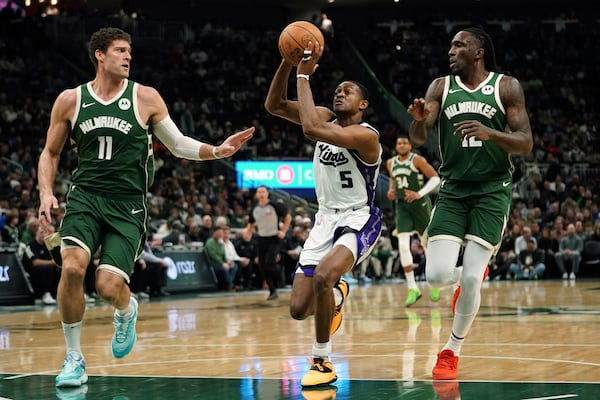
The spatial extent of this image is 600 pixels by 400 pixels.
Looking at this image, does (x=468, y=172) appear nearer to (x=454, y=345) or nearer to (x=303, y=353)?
(x=454, y=345)

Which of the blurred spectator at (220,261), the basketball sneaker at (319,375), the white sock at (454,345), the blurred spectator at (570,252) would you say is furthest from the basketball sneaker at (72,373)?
the blurred spectator at (570,252)

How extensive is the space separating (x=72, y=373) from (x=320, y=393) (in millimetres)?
1610

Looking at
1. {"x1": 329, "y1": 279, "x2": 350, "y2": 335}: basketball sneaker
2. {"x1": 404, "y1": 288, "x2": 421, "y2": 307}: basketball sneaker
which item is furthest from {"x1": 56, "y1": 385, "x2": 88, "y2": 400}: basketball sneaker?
{"x1": 404, "y1": 288, "x2": 421, "y2": 307}: basketball sneaker

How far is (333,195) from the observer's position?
7020 mm

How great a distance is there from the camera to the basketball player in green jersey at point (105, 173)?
639 centimetres

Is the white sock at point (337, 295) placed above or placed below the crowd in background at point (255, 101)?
below

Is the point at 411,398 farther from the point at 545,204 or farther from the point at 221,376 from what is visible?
the point at 545,204

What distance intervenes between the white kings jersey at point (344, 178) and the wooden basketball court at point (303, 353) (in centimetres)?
120

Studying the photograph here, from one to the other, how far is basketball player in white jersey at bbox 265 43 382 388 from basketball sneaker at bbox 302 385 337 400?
42cm

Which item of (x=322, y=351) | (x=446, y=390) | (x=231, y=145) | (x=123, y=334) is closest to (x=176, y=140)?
(x=231, y=145)

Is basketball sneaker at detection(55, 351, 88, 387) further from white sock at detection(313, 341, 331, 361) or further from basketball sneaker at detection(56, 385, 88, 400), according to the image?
white sock at detection(313, 341, 331, 361)

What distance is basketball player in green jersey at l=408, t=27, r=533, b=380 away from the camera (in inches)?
264

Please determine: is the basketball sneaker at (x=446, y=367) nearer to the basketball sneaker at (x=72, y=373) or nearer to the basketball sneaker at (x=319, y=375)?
the basketball sneaker at (x=319, y=375)

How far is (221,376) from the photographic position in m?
6.82
